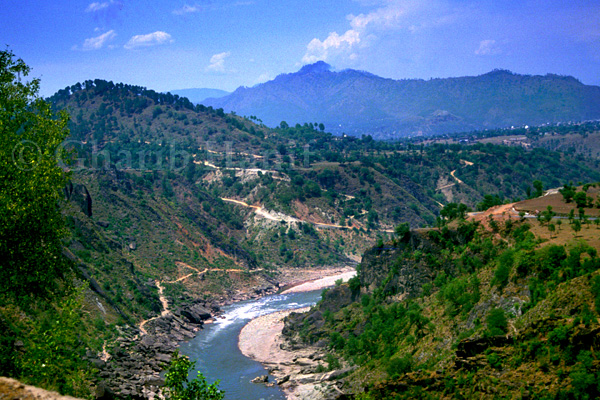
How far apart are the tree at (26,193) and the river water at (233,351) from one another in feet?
65.9

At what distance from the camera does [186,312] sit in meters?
76.5

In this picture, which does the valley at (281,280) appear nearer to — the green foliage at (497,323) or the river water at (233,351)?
the green foliage at (497,323)

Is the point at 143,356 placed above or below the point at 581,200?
below

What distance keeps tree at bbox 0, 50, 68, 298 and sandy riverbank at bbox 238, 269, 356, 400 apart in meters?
25.5

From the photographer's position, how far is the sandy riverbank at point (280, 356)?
50656mm

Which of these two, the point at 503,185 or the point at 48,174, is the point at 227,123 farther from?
the point at 48,174

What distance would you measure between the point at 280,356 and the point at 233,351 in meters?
6.20

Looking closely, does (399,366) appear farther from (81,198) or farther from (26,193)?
(81,198)

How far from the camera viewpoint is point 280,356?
6191 centimetres

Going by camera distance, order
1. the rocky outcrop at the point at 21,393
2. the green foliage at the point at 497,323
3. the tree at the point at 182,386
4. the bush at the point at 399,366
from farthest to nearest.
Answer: the bush at the point at 399,366 → the green foliage at the point at 497,323 → the tree at the point at 182,386 → the rocky outcrop at the point at 21,393

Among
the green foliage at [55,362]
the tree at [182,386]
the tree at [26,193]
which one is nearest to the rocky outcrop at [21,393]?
the tree at [182,386]

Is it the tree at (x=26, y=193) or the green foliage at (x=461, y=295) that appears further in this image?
the green foliage at (x=461, y=295)

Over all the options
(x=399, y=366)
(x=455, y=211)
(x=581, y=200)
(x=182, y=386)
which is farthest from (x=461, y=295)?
(x=182, y=386)

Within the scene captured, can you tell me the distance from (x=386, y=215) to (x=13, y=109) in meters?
116
